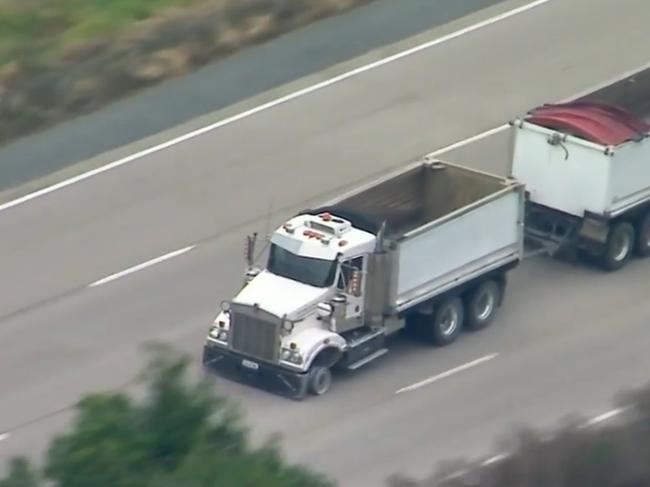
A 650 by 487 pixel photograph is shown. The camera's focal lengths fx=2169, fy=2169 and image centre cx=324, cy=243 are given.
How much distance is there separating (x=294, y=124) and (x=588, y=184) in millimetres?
6198

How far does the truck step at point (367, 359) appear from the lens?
25078mm

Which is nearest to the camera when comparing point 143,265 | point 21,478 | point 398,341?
point 21,478

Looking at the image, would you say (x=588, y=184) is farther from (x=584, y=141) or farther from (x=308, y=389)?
(x=308, y=389)

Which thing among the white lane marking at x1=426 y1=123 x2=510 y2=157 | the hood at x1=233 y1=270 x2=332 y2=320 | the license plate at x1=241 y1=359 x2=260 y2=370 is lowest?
the license plate at x1=241 y1=359 x2=260 y2=370

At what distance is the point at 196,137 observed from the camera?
31.9m

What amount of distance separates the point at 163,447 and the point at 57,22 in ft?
64.7

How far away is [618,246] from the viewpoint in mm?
28062

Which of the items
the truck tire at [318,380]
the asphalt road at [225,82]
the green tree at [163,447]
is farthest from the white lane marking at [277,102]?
the green tree at [163,447]

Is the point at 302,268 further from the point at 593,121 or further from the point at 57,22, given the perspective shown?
the point at 57,22

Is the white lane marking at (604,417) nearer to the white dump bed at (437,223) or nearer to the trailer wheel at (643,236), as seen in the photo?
the white dump bed at (437,223)

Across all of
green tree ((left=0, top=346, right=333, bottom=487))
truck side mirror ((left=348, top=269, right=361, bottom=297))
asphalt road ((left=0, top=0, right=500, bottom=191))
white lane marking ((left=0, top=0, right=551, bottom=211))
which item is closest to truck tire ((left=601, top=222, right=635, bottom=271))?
truck side mirror ((left=348, top=269, right=361, bottom=297))

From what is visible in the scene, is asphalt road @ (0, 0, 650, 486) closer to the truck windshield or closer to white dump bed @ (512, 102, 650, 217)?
white dump bed @ (512, 102, 650, 217)

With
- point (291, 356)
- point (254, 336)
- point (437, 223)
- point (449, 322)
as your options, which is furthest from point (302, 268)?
point (449, 322)

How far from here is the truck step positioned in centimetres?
2508
